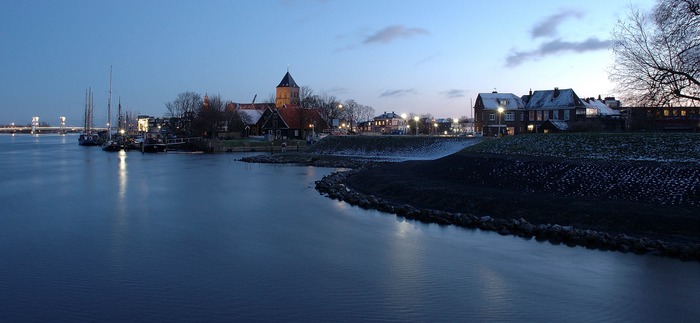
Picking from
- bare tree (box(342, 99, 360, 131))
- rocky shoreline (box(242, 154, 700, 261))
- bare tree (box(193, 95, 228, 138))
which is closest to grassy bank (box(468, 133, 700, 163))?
rocky shoreline (box(242, 154, 700, 261))

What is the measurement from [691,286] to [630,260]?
194 cm

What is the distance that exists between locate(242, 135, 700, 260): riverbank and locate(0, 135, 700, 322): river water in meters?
0.93

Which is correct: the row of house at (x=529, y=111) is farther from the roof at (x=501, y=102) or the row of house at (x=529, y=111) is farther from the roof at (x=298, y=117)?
the roof at (x=298, y=117)

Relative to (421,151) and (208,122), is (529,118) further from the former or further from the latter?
(208,122)

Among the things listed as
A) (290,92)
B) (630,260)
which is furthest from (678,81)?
(290,92)

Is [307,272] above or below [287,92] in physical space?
below

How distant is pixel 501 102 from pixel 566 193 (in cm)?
5679

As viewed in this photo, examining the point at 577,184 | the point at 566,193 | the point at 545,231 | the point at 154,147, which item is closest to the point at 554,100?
the point at 577,184

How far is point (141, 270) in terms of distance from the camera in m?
13.0

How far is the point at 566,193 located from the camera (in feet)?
67.0

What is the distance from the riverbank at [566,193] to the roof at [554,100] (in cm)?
4329

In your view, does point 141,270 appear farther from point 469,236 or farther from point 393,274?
point 469,236

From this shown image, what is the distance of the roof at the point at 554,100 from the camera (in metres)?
69.3

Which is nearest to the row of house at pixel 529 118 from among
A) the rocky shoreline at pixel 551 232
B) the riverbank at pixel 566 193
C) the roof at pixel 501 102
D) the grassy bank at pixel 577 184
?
the roof at pixel 501 102
